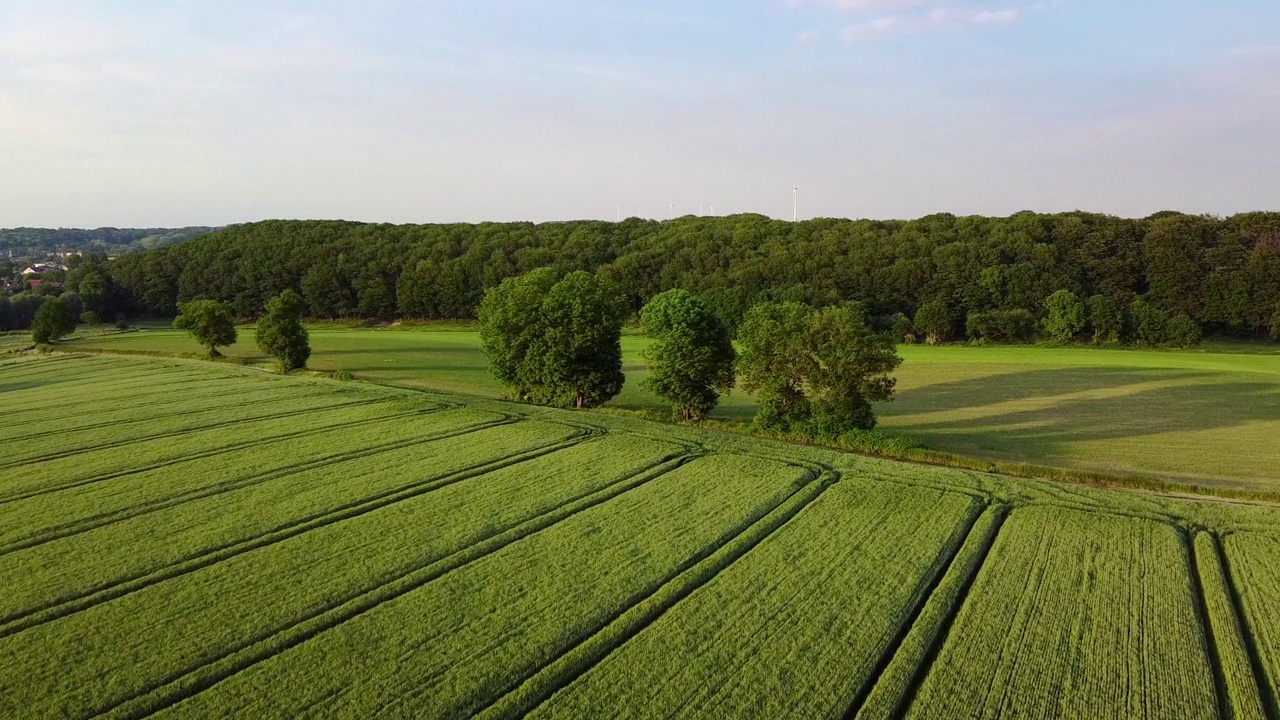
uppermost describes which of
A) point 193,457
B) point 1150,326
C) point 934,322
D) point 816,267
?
point 816,267

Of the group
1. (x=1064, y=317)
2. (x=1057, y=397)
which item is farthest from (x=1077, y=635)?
(x=1064, y=317)

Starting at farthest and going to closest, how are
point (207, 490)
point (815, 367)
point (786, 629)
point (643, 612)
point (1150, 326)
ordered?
1. point (1150, 326)
2. point (815, 367)
3. point (207, 490)
4. point (643, 612)
5. point (786, 629)

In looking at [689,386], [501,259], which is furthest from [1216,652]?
[501,259]

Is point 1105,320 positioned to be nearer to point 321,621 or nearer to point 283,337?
point 283,337

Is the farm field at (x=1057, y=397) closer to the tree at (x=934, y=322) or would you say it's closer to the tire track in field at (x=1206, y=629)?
the tree at (x=934, y=322)

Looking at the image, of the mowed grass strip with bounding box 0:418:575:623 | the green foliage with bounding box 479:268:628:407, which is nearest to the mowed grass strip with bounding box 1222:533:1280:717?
the mowed grass strip with bounding box 0:418:575:623

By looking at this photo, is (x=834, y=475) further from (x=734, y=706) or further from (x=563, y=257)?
(x=563, y=257)

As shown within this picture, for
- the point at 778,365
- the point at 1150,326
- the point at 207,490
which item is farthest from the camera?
the point at 1150,326
